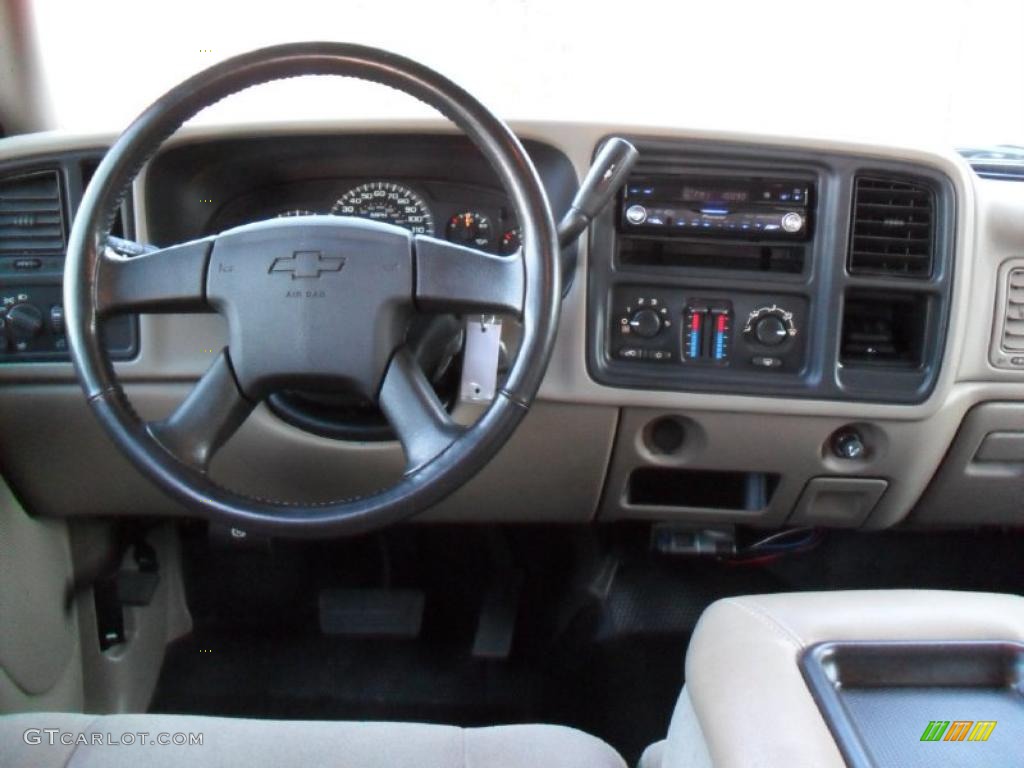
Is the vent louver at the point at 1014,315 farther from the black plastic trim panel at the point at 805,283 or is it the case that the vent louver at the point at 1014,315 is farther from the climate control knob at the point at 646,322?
the climate control knob at the point at 646,322

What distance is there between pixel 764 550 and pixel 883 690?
93 centimetres

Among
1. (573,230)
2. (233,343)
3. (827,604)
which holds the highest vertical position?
(573,230)

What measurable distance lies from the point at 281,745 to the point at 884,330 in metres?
1.07

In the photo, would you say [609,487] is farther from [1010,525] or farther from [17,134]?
[17,134]

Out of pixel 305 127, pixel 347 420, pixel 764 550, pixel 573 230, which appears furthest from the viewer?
pixel 764 550

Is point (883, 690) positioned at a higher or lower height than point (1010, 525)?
higher

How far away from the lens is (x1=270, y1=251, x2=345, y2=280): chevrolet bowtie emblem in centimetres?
112

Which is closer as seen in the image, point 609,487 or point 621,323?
point 621,323

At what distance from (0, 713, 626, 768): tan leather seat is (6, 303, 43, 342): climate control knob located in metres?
0.60

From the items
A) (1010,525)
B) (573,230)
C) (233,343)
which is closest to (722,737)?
(573,230)

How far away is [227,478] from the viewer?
156cm

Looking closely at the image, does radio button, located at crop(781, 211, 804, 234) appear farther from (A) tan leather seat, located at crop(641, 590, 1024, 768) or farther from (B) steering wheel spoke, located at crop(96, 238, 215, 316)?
(B) steering wheel spoke, located at crop(96, 238, 215, 316)

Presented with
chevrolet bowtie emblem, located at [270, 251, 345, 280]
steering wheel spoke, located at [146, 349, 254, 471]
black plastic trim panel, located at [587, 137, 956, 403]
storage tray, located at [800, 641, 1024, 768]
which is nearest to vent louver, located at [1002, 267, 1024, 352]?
black plastic trim panel, located at [587, 137, 956, 403]

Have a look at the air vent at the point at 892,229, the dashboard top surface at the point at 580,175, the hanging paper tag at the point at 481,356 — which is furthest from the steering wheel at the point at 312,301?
the air vent at the point at 892,229
